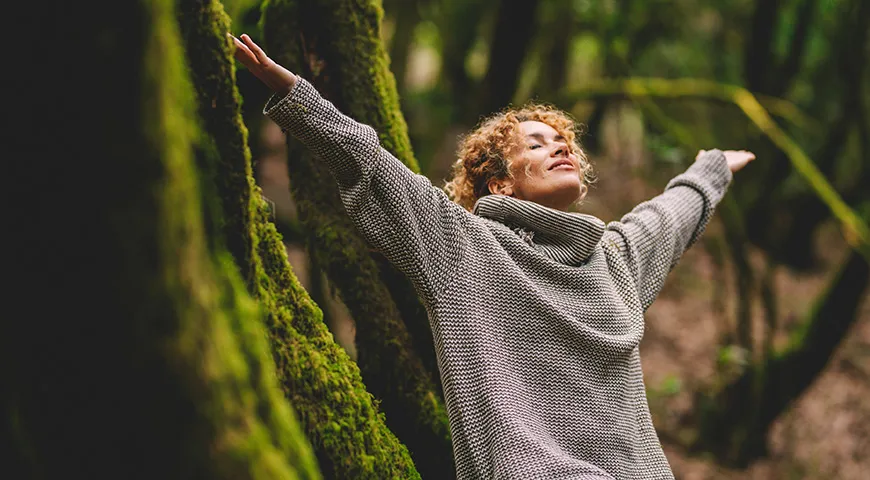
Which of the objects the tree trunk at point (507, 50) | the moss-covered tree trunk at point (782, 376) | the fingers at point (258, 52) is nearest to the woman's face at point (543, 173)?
the fingers at point (258, 52)

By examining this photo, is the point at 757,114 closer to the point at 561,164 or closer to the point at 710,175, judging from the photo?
the point at 710,175

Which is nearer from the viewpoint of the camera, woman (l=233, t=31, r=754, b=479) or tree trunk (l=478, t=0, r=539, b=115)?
woman (l=233, t=31, r=754, b=479)

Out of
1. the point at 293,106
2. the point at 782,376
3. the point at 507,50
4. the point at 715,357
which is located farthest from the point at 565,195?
the point at 715,357

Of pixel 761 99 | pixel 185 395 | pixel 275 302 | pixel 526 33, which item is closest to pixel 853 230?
pixel 761 99

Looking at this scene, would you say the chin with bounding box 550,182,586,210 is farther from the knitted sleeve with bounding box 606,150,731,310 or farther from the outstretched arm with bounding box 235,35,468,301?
the outstretched arm with bounding box 235,35,468,301

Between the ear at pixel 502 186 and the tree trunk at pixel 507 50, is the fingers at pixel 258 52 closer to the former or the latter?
the ear at pixel 502 186

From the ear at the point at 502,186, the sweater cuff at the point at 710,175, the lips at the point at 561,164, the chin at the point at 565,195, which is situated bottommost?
the ear at the point at 502,186

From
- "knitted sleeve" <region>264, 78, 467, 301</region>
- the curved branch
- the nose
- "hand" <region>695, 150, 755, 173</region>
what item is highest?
the curved branch

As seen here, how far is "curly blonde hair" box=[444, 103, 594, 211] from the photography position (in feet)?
8.64

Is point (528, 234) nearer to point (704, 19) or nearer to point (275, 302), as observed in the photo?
point (275, 302)

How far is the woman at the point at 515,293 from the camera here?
2051 mm

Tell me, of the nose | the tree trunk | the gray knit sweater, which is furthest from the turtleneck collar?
the tree trunk

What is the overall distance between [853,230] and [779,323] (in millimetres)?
4814

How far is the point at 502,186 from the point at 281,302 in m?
0.98
